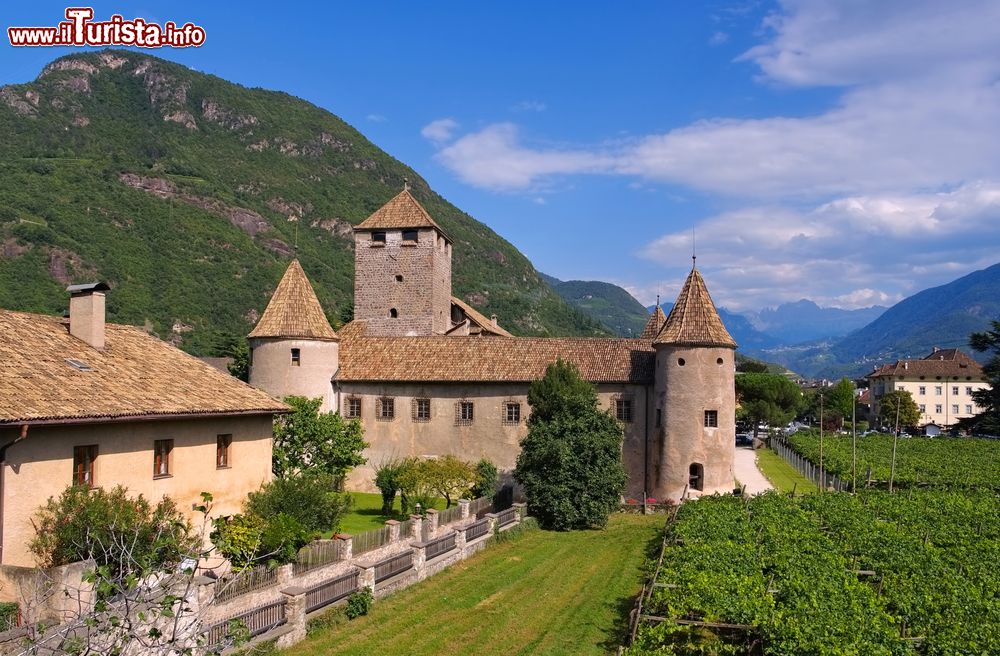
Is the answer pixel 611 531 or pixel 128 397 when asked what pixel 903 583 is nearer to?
pixel 611 531

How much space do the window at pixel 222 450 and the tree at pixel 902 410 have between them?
93436 mm

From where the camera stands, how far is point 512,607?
21.2 m

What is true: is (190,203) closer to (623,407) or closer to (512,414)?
(512,414)

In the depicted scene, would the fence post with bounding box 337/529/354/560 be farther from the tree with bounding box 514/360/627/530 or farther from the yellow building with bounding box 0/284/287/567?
the tree with bounding box 514/360/627/530

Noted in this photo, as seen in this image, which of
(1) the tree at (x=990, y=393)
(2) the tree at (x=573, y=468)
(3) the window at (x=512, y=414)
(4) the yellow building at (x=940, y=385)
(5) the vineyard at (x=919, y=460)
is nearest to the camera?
(2) the tree at (x=573, y=468)

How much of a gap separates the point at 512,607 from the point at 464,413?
17.5m

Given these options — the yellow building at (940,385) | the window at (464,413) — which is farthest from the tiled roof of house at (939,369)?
the window at (464,413)

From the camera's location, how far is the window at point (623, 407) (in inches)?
1480

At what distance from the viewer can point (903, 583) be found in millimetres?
19625

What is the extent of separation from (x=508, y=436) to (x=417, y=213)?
20206 mm

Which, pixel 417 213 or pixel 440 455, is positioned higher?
pixel 417 213

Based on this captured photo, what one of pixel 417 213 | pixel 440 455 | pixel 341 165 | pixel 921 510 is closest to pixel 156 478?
pixel 440 455

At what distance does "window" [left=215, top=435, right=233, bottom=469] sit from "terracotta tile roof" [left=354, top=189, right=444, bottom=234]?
90.4 ft

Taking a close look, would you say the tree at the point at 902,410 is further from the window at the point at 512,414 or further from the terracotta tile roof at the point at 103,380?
the terracotta tile roof at the point at 103,380
